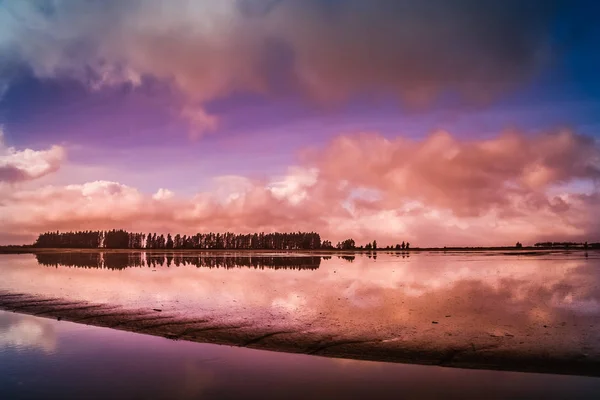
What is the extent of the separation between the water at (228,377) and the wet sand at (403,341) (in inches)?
32.2

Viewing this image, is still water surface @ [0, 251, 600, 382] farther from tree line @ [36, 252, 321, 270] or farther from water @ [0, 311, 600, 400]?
tree line @ [36, 252, 321, 270]

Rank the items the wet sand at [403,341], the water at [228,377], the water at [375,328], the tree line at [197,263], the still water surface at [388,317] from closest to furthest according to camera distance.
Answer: the water at [228,377], the water at [375,328], the wet sand at [403,341], the still water surface at [388,317], the tree line at [197,263]

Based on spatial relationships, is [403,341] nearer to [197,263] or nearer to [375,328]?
[375,328]

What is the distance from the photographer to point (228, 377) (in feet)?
41.6

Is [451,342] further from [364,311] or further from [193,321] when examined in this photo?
[193,321]

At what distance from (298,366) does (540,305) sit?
16929mm

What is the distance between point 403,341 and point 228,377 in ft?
23.3

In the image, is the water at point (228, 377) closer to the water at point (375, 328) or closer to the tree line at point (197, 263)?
the water at point (375, 328)

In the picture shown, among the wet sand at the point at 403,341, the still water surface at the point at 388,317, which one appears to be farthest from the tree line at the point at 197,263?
the wet sand at the point at 403,341

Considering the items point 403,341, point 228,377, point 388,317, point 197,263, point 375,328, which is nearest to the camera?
point 228,377

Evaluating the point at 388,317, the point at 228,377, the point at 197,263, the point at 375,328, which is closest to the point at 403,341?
the point at 375,328

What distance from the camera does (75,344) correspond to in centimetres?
1670

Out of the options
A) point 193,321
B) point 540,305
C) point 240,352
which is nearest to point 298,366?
point 240,352

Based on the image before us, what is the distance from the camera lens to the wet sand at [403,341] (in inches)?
547
